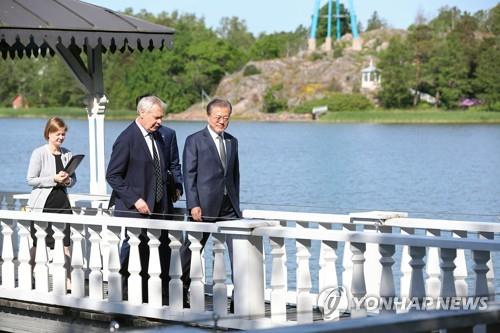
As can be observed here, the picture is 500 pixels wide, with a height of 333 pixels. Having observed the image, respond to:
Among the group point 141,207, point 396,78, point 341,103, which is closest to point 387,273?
point 141,207

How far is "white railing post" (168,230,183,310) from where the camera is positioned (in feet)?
26.7

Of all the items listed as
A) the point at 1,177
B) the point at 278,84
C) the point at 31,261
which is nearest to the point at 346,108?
the point at 278,84

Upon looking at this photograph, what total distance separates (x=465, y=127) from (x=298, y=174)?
48825 millimetres

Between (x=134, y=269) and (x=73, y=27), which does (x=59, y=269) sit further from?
(x=73, y=27)

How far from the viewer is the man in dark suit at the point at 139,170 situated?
8.57 meters

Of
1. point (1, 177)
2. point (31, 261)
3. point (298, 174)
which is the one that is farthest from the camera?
point (298, 174)

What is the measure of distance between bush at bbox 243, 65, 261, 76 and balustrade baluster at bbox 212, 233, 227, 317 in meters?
121

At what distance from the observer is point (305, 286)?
300 inches

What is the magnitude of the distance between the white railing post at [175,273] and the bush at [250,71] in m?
121

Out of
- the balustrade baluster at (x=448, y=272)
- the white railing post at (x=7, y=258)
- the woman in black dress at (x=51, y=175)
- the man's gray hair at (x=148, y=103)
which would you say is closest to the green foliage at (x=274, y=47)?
the woman in black dress at (x=51, y=175)

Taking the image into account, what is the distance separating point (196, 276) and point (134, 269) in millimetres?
538

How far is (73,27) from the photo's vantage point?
10.2 meters

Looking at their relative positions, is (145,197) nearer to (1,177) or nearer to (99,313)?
(99,313)

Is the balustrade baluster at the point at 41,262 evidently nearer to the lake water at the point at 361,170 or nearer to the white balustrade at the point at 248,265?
the white balustrade at the point at 248,265
